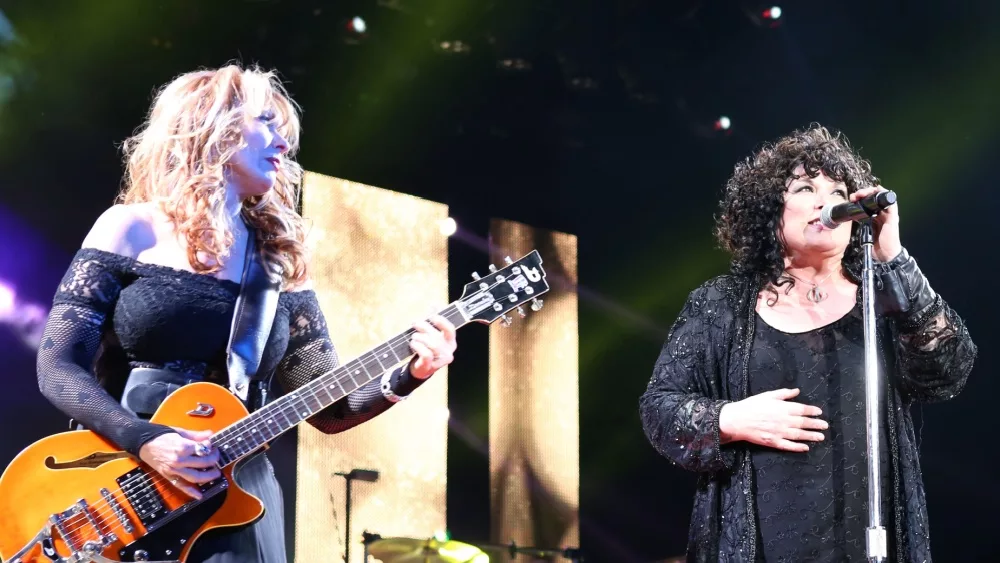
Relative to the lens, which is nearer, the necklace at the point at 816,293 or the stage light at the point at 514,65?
the necklace at the point at 816,293

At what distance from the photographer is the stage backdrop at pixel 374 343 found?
5.36 metres

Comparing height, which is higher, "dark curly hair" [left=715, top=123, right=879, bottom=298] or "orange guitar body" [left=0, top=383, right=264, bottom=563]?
"dark curly hair" [left=715, top=123, right=879, bottom=298]

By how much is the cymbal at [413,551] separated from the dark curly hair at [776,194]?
296 centimetres

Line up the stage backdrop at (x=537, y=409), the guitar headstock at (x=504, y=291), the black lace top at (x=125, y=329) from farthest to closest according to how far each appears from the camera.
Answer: the stage backdrop at (x=537, y=409) < the guitar headstock at (x=504, y=291) < the black lace top at (x=125, y=329)

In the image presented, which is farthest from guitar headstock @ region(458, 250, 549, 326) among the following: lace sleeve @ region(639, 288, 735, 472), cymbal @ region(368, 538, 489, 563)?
cymbal @ region(368, 538, 489, 563)

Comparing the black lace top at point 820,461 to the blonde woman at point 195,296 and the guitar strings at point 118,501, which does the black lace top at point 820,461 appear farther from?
the guitar strings at point 118,501

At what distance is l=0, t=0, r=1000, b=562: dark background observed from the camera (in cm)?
456

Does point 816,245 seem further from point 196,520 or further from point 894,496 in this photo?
point 196,520

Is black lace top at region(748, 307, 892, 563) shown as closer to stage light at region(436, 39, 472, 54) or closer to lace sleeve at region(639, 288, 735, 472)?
lace sleeve at region(639, 288, 735, 472)

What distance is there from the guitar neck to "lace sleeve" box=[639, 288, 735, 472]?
61cm

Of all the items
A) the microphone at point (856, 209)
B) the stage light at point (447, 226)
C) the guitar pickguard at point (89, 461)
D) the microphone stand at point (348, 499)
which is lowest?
the microphone stand at point (348, 499)

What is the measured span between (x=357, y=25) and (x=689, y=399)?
3474 millimetres

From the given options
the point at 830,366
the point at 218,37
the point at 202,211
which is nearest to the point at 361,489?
the point at 218,37

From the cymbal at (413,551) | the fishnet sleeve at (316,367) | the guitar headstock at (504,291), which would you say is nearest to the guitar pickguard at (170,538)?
the fishnet sleeve at (316,367)
